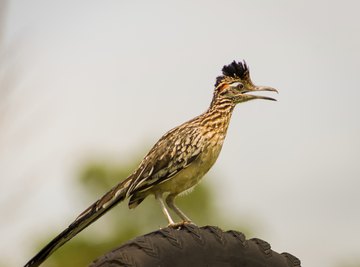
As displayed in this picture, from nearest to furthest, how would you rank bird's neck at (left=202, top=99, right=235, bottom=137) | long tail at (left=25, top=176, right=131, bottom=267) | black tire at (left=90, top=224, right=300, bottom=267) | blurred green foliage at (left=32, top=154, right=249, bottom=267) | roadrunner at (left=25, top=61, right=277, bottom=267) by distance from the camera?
black tire at (left=90, top=224, right=300, bottom=267)
long tail at (left=25, top=176, right=131, bottom=267)
roadrunner at (left=25, top=61, right=277, bottom=267)
bird's neck at (left=202, top=99, right=235, bottom=137)
blurred green foliage at (left=32, top=154, right=249, bottom=267)

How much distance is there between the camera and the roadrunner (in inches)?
385

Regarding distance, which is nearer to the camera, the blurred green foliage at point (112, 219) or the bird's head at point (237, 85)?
the bird's head at point (237, 85)

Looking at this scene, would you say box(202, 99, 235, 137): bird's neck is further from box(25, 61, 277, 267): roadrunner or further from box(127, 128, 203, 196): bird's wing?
box(127, 128, 203, 196): bird's wing

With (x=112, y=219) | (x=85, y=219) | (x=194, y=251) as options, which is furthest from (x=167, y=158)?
(x=112, y=219)

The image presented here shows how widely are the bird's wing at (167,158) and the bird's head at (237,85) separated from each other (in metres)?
0.65

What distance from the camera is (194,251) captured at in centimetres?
767

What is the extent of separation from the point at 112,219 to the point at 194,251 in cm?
2240

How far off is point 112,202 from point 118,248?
6.34 feet

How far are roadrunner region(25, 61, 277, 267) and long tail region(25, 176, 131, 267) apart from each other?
0.01 metres

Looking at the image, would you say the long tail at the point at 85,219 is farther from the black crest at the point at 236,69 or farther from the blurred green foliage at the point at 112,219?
the blurred green foliage at the point at 112,219

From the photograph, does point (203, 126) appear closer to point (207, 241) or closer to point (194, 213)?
point (207, 241)

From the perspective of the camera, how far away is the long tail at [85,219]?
27.5 ft

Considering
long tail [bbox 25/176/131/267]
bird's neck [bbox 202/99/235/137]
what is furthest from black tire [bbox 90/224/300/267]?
bird's neck [bbox 202/99/235/137]

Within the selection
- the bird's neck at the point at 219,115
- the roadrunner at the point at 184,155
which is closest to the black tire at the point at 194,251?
the roadrunner at the point at 184,155
